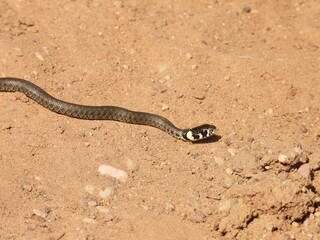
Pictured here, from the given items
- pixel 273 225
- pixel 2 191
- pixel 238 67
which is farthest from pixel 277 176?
pixel 2 191

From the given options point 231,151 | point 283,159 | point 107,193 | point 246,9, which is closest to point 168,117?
point 231,151

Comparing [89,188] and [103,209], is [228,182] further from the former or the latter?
[89,188]

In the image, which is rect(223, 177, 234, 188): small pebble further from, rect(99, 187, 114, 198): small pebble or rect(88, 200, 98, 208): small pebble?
rect(88, 200, 98, 208): small pebble

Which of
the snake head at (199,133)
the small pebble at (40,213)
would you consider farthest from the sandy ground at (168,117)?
the snake head at (199,133)

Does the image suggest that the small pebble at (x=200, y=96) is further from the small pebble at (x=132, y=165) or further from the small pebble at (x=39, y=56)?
the small pebble at (x=39, y=56)

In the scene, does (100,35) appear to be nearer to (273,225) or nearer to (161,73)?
(161,73)

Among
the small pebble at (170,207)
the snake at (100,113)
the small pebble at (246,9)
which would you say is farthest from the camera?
the small pebble at (246,9)
